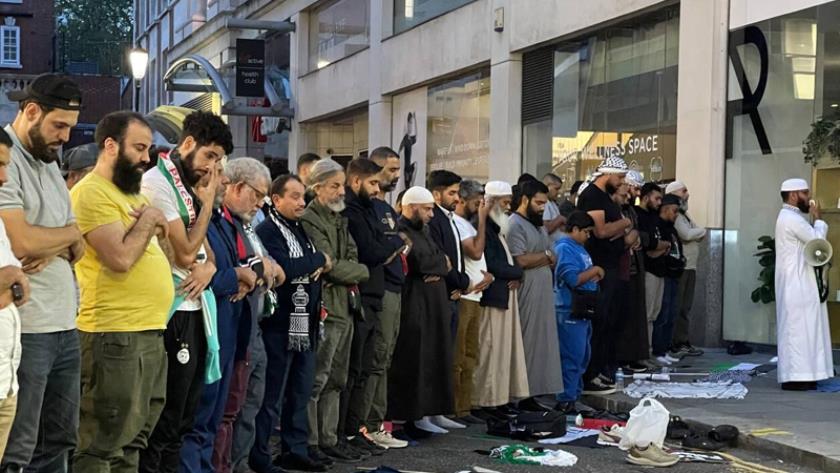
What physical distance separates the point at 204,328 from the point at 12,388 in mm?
1635

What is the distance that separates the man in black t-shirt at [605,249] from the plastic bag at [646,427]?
9.16ft

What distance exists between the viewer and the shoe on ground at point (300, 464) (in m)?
8.08

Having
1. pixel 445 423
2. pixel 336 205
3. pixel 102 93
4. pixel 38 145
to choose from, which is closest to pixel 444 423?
pixel 445 423

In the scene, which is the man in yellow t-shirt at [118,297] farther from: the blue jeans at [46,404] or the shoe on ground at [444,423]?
the shoe on ground at [444,423]

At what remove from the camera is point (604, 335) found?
39.7ft

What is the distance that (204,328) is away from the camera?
632cm

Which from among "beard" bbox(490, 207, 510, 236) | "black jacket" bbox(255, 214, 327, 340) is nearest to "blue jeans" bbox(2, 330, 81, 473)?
"black jacket" bbox(255, 214, 327, 340)

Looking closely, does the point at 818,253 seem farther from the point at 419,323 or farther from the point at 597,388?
the point at 419,323

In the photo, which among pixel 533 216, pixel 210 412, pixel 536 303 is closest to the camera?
pixel 210 412

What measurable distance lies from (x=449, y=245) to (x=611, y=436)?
1.97 m

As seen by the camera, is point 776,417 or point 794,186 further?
point 794,186

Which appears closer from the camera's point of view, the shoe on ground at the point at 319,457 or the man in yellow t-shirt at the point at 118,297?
the man in yellow t-shirt at the point at 118,297

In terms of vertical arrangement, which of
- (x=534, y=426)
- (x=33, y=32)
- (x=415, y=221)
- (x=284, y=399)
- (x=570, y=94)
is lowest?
(x=534, y=426)

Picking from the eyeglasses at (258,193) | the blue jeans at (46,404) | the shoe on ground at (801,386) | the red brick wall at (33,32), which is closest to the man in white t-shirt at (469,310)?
the eyeglasses at (258,193)
